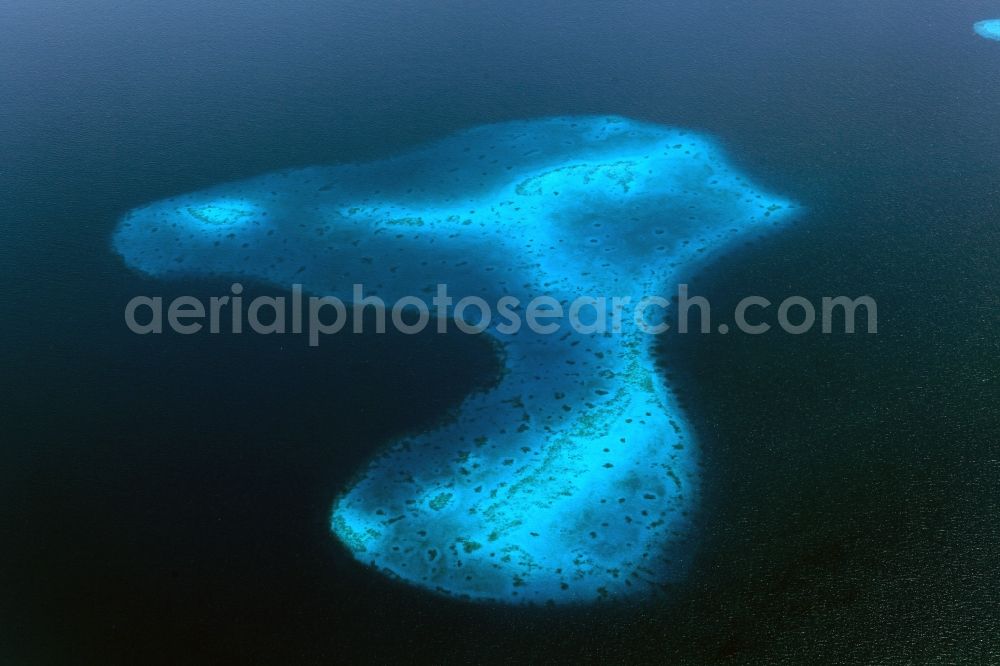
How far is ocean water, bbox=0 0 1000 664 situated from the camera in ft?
83.0

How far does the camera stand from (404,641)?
2498 centimetres

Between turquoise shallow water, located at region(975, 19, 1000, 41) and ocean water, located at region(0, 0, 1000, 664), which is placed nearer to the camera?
ocean water, located at region(0, 0, 1000, 664)

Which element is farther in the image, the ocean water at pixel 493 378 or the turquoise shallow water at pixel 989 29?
the turquoise shallow water at pixel 989 29

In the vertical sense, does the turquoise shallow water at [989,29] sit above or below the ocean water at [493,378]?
above

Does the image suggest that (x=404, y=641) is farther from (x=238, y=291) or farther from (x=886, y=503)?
(x=238, y=291)

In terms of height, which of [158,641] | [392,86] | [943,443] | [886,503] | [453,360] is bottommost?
[158,641]

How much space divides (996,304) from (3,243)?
48.9m

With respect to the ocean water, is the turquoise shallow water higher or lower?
higher

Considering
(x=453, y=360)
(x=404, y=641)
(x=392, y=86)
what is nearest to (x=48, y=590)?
(x=404, y=641)

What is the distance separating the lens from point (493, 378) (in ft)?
114

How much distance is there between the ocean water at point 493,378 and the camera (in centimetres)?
2531

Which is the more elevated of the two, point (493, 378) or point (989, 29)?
point (989, 29)

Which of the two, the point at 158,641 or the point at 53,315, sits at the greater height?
the point at 53,315

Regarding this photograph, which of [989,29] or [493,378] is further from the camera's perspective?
[989,29]
